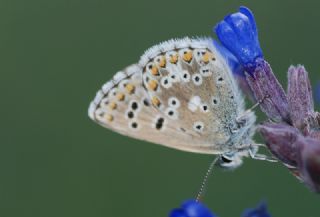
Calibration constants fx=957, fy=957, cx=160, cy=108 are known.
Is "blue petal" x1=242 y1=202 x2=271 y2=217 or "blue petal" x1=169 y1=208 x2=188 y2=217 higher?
"blue petal" x1=169 y1=208 x2=188 y2=217

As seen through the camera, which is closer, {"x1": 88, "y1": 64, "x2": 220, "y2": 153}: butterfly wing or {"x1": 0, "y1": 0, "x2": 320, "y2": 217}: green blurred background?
{"x1": 88, "y1": 64, "x2": 220, "y2": 153}: butterfly wing

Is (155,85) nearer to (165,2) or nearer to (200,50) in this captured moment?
(200,50)

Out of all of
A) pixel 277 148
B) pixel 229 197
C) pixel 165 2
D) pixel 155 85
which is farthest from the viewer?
pixel 165 2

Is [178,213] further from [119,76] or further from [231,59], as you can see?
[231,59]

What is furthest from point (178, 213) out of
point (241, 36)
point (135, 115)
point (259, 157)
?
point (241, 36)

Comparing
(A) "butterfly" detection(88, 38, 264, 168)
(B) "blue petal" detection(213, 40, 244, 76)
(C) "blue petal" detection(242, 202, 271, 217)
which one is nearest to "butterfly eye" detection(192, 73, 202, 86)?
(A) "butterfly" detection(88, 38, 264, 168)

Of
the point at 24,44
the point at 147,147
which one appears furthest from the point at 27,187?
the point at 24,44

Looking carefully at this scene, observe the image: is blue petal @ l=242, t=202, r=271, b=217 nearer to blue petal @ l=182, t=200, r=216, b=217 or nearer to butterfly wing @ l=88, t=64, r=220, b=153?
Result: blue petal @ l=182, t=200, r=216, b=217
